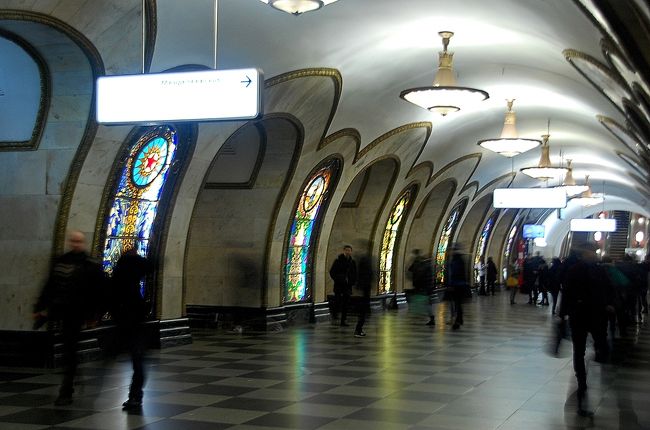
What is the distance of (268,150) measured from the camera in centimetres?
1565

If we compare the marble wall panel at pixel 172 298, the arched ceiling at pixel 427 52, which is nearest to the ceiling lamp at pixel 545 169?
the arched ceiling at pixel 427 52

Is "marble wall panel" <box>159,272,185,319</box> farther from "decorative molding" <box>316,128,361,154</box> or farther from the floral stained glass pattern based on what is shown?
the floral stained glass pattern

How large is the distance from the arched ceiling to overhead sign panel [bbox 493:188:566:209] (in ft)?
6.51

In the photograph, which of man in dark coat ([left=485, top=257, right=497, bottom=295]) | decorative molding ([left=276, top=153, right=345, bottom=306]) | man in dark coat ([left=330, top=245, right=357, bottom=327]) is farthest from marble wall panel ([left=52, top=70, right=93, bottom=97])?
man in dark coat ([left=485, top=257, right=497, bottom=295])

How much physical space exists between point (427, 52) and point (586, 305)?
6.63m

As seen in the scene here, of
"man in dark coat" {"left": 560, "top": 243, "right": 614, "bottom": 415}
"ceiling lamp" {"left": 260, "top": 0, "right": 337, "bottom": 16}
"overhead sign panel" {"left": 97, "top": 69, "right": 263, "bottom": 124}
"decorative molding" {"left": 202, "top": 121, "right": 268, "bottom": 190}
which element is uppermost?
"ceiling lamp" {"left": 260, "top": 0, "right": 337, "bottom": 16}

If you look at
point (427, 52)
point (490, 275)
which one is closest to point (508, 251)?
point (490, 275)

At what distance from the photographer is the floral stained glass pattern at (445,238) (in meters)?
29.2

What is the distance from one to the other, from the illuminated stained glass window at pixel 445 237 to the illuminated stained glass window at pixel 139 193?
679 inches

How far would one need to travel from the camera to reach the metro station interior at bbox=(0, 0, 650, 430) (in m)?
8.29

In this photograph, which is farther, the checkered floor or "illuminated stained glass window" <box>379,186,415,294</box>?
"illuminated stained glass window" <box>379,186,415,294</box>

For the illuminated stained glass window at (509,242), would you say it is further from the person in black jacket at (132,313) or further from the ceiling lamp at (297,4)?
the person in black jacket at (132,313)

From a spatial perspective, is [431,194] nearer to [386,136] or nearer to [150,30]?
[386,136]

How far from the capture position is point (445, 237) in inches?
1172
